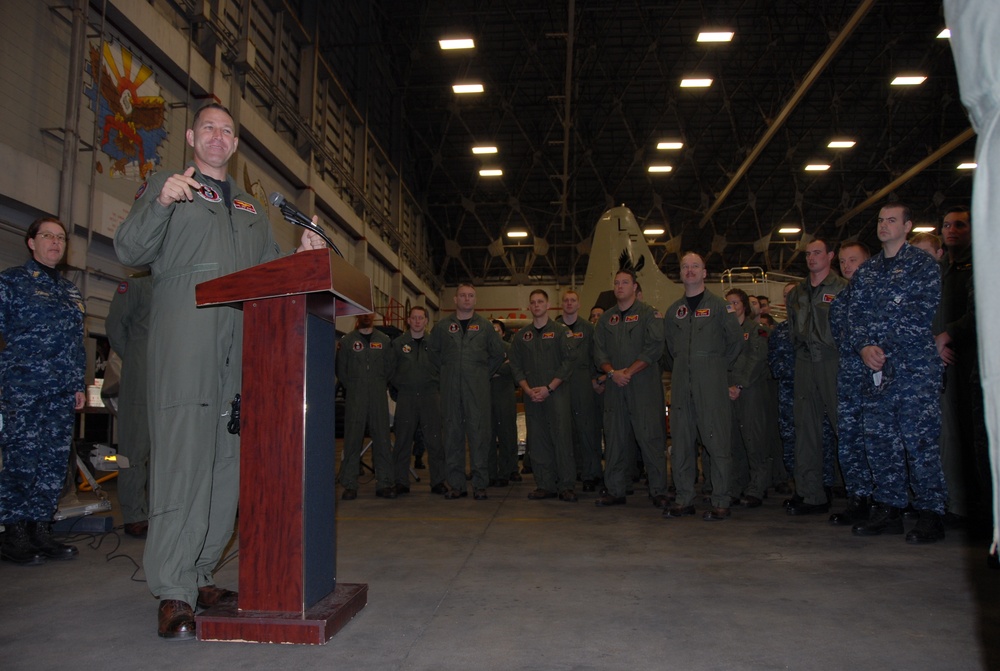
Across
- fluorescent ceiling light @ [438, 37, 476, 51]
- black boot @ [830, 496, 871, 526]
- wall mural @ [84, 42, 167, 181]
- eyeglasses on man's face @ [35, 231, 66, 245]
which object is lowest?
black boot @ [830, 496, 871, 526]

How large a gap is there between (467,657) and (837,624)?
3.96ft

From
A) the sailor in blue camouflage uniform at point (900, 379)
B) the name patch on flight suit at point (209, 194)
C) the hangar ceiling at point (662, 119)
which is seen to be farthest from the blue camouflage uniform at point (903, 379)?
the hangar ceiling at point (662, 119)

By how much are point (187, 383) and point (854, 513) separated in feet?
12.9

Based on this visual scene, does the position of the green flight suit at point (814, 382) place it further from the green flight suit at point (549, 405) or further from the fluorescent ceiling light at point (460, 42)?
the fluorescent ceiling light at point (460, 42)

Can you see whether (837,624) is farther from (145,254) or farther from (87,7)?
(87,7)

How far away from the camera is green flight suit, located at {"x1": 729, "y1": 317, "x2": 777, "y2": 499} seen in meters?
5.19

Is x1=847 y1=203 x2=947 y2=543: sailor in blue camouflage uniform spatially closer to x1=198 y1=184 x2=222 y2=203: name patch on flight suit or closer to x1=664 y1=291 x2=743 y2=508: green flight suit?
x1=664 y1=291 x2=743 y2=508: green flight suit

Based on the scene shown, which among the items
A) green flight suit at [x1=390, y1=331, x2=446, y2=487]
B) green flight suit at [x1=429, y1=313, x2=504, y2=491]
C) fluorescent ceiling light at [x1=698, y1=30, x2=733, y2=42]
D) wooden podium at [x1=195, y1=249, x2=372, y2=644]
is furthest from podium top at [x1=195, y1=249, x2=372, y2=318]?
fluorescent ceiling light at [x1=698, y1=30, x2=733, y2=42]

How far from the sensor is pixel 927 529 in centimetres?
346

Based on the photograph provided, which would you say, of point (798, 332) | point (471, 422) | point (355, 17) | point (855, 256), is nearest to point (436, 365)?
point (471, 422)

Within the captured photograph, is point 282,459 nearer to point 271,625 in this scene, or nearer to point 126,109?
point 271,625

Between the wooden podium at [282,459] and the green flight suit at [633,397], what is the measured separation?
3.09m

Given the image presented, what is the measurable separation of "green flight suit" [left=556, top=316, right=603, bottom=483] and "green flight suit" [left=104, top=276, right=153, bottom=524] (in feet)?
11.3

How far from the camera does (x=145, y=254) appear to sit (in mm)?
2203
